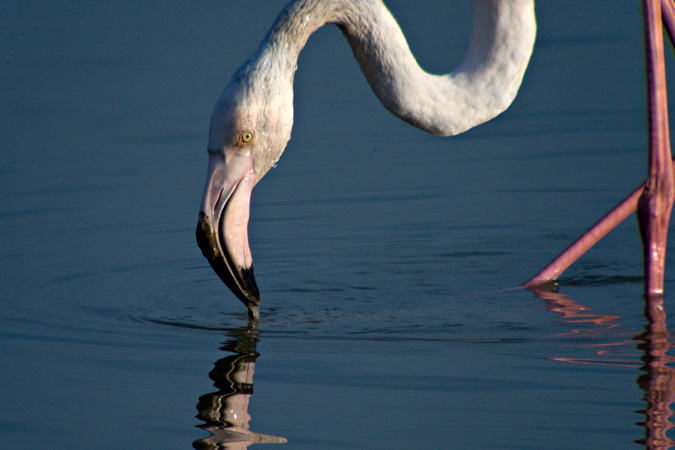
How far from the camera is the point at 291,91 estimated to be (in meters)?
4.14

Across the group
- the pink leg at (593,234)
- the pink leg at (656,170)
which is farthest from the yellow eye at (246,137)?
the pink leg at (656,170)

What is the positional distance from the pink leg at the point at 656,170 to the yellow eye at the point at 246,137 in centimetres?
178

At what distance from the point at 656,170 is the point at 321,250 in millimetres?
1641

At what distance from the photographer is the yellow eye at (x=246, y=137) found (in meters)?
3.96

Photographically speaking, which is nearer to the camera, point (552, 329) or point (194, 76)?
point (552, 329)

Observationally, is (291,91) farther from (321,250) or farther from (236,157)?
(321,250)

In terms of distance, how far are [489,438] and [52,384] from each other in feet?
5.11

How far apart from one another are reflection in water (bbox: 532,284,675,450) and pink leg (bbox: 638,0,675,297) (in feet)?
0.74

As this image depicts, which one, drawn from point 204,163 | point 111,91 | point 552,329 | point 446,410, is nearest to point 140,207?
point 204,163

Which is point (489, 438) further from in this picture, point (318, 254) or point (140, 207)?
point (140, 207)

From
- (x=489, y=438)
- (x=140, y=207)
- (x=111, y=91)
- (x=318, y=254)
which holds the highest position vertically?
(x=111, y=91)

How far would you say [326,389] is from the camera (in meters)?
3.59

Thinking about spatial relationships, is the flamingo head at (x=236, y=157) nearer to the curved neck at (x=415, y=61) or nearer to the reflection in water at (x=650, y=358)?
the curved neck at (x=415, y=61)

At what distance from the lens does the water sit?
11.3 ft
